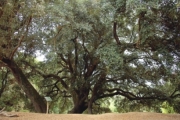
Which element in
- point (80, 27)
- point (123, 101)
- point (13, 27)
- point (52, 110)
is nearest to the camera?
point (13, 27)

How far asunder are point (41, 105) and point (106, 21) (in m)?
5.06

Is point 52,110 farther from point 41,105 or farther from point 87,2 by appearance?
point 87,2

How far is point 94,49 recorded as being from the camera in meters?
10.0

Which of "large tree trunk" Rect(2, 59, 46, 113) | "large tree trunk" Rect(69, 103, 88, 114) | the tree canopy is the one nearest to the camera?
the tree canopy

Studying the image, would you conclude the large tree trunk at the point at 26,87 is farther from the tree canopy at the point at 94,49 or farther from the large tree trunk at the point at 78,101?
the large tree trunk at the point at 78,101

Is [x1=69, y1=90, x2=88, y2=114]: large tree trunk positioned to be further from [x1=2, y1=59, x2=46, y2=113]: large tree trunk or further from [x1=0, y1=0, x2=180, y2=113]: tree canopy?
[x1=2, y1=59, x2=46, y2=113]: large tree trunk

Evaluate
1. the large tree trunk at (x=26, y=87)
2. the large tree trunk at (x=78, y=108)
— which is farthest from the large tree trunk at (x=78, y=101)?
the large tree trunk at (x=26, y=87)

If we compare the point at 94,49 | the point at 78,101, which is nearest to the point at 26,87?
the point at 78,101

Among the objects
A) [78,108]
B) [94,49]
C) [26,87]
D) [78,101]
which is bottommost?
[78,108]

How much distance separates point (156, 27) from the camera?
23.1 feet

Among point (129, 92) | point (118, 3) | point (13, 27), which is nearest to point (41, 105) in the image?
point (13, 27)

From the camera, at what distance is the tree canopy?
6.83m

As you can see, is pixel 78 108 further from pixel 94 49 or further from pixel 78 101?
pixel 94 49

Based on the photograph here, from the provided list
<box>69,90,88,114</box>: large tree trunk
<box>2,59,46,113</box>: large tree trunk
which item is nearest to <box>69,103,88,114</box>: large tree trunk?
<box>69,90,88,114</box>: large tree trunk
